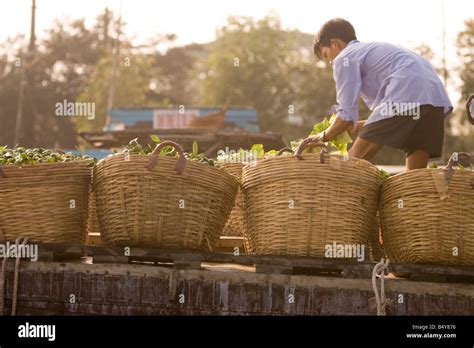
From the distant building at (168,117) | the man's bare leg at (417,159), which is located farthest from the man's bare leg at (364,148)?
the distant building at (168,117)

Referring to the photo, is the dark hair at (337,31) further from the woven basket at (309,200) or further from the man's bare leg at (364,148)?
the woven basket at (309,200)

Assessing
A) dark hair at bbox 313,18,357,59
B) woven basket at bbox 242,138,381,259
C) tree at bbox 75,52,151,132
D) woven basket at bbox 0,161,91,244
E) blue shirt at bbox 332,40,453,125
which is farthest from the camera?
tree at bbox 75,52,151,132

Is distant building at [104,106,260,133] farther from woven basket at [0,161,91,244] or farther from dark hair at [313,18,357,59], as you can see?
woven basket at [0,161,91,244]

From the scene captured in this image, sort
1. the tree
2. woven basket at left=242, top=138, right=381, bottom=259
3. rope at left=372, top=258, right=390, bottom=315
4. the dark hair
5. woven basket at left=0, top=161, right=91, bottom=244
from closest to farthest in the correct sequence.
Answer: rope at left=372, top=258, right=390, bottom=315 → woven basket at left=242, top=138, right=381, bottom=259 → woven basket at left=0, top=161, right=91, bottom=244 → the dark hair → the tree

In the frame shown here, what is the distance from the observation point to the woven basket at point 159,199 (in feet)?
15.5

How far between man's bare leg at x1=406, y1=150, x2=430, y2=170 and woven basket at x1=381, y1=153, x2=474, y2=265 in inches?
36.8

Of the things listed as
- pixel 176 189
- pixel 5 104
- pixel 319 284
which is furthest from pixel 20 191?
pixel 5 104

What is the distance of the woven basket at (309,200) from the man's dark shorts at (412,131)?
0.72m

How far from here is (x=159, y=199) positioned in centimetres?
473

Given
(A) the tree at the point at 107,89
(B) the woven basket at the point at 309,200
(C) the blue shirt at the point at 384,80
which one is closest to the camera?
(B) the woven basket at the point at 309,200

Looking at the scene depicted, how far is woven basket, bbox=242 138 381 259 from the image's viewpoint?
15.3 ft

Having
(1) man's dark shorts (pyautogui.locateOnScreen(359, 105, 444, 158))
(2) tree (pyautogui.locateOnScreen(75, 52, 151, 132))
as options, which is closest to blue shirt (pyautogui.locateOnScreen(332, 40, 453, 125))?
(1) man's dark shorts (pyautogui.locateOnScreen(359, 105, 444, 158))

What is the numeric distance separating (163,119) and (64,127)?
2265 centimetres
